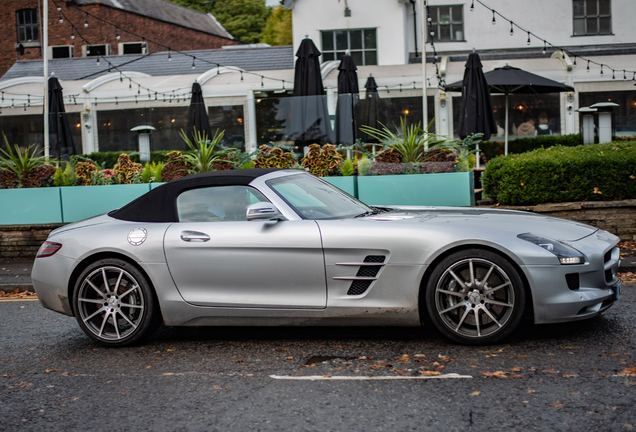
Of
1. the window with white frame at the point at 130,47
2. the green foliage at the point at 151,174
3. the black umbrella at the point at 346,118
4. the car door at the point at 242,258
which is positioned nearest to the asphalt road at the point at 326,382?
the car door at the point at 242,258

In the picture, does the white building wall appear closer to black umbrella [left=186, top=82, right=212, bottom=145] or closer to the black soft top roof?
black umbrella [left=186, top=82, right=212, bottom=145]

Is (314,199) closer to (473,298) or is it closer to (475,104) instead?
(473,298)

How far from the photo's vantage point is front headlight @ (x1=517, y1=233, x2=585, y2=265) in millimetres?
4570

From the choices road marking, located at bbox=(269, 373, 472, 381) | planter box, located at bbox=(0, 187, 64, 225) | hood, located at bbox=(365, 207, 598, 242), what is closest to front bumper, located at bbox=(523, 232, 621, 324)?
hood, located at bbox=(365, 207, 598, 242)

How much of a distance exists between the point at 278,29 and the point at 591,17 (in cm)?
3556

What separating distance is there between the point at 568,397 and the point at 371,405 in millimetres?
1108

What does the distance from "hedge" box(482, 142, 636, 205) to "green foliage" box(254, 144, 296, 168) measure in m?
3.32

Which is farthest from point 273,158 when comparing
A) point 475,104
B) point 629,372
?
point 629,372

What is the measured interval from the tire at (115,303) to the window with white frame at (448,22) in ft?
82.6

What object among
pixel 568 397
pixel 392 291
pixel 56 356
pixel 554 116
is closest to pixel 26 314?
pixel 56 356

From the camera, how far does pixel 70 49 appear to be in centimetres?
3728

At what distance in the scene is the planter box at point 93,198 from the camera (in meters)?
10.5

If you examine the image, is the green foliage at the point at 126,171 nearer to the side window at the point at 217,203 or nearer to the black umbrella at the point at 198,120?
the black umbrella at the point at 198,120

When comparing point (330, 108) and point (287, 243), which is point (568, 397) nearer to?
point (287, 243)
